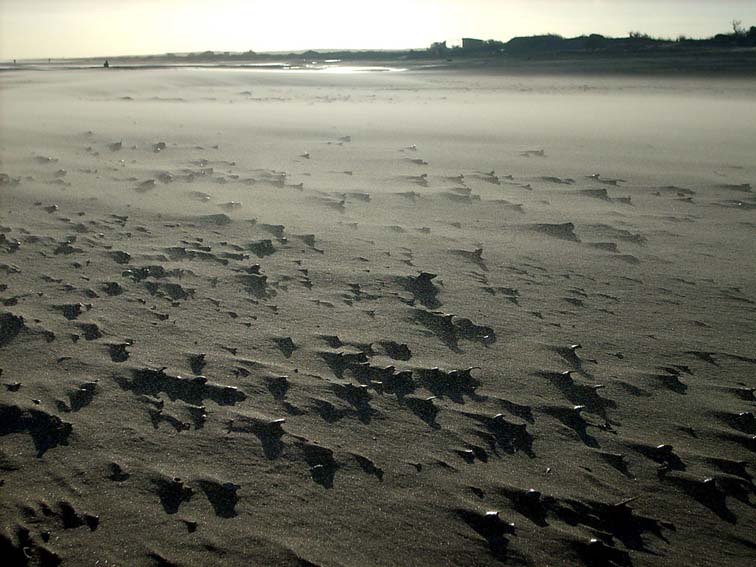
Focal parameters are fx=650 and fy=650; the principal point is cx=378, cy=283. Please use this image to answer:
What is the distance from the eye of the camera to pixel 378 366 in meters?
2.18

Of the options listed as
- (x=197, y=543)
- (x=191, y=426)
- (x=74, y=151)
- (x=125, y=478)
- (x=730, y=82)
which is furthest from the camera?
(x=730, y=82)

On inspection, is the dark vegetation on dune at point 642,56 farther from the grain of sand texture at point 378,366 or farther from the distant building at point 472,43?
the grain of sand texture at point 378,366

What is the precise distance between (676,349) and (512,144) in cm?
397

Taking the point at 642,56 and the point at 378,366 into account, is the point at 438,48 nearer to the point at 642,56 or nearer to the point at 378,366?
the point at 642,56

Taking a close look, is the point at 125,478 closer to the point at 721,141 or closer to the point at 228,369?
→ the point at 228,369

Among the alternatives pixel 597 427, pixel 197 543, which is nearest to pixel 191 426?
pixel 197 543

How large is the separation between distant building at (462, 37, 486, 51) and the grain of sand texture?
103 ft

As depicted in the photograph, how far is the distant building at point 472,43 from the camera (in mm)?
33963

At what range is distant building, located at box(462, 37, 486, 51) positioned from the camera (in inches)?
1337

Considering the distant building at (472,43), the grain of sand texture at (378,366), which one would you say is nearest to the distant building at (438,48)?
the distant building at (472,43)

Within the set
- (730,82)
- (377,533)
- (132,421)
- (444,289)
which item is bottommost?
(377,533)

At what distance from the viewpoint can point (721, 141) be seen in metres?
5.81

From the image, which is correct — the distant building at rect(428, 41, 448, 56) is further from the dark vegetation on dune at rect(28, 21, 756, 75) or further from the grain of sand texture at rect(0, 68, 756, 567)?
the grain of sand texture at rect(0, 68, 756, 567)

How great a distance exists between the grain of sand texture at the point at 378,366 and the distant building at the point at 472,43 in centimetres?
3144
